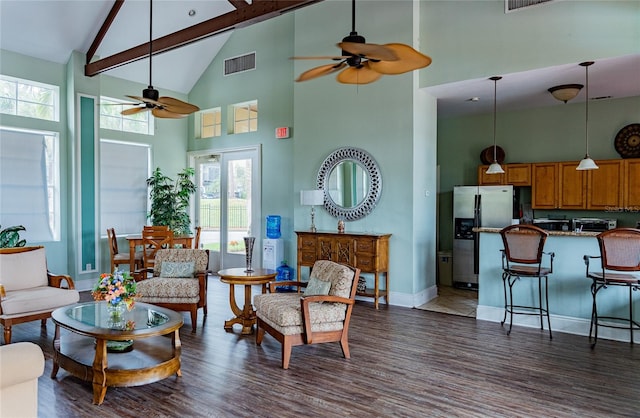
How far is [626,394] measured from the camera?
3.20 m

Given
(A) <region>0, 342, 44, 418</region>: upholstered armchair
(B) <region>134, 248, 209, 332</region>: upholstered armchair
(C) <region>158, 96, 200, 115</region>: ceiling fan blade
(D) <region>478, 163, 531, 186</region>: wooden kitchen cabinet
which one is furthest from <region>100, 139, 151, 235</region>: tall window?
(D) <region>478, 163, 531, 186</region>: wooden kitchen cabinet

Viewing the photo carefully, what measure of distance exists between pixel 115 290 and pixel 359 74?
2.81 m

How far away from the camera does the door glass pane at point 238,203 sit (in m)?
8.13

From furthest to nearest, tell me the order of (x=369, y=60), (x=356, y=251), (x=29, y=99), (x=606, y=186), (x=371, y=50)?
(x=29, y=99) → (x=606, y=186) → (x=356, y=251) → (x=369, y=60) → (x=371, y=50)

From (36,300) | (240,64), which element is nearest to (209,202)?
(240,64)

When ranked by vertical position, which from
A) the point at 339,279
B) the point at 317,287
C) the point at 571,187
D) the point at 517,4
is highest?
the point at 517,4

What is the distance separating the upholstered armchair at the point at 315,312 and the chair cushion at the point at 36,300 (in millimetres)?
2101

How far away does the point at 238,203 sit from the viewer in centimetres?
827

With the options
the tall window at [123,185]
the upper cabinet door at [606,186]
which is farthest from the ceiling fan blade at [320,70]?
the tall window at [123,185]

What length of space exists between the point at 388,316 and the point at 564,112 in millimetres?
4676

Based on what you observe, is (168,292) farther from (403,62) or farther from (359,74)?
(403,62)

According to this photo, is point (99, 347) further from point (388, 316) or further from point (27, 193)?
point (27, 193)

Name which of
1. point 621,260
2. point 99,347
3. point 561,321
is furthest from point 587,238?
point 99,347

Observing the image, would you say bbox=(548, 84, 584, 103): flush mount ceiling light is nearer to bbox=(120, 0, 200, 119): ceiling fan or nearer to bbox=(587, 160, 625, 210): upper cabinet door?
bbox=(587, 160, 625, 210): upper cabinet door
